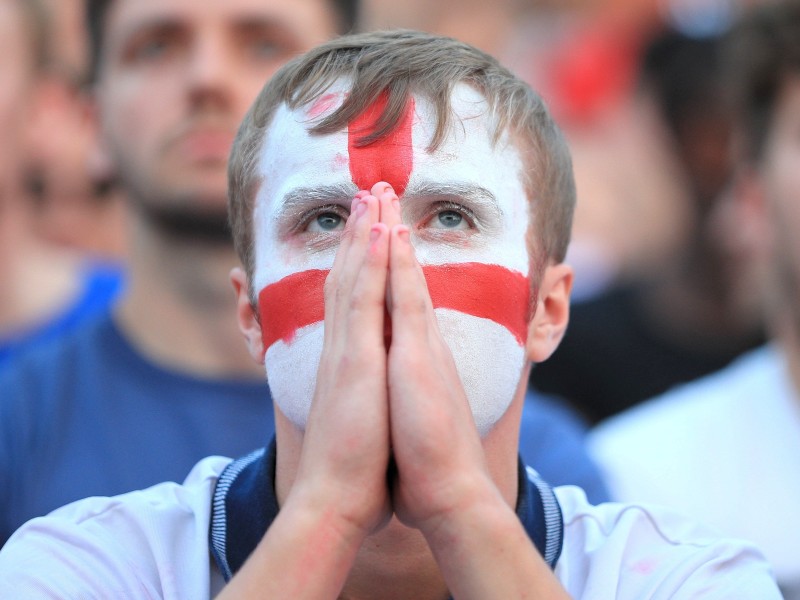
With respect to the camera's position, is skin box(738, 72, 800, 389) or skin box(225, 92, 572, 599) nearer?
skin box(225, 92, 572, 599)

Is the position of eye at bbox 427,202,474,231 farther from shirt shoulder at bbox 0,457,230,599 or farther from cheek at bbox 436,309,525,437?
shirt shoulder at bbox 0,457,230,599

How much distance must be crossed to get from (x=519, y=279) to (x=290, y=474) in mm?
619

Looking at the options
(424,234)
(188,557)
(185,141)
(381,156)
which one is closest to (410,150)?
(381,156)

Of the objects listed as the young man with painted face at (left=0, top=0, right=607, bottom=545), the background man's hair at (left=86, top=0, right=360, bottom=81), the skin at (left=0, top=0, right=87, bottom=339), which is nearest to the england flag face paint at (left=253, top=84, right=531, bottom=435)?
the young man with painted face at (left=0, top=0, right=607, bottom=545)

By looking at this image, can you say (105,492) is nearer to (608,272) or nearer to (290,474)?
(290,474)

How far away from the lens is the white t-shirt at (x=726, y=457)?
440 centimetres

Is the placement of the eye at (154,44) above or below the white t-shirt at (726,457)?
above

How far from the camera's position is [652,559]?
2816mm

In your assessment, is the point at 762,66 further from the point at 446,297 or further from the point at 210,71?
the point at 446,297

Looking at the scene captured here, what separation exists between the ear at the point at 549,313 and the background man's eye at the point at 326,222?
18.4 inches

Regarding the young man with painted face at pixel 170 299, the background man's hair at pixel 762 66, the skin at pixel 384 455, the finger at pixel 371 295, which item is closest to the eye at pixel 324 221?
the skin at pixel 384 455

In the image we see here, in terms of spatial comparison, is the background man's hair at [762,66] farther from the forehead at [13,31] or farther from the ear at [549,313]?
the forehead at [13,31]

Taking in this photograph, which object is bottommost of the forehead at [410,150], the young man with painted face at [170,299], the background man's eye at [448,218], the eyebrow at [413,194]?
the young man with painted face at [170,299]

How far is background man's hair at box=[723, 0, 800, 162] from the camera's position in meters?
4.93
